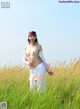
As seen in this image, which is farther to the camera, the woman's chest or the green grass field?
the woman's chest

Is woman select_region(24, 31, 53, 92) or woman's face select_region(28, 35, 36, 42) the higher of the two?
woman's face select_region(28, 35, 36, 42)

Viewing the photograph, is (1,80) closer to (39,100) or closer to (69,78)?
(69,78)

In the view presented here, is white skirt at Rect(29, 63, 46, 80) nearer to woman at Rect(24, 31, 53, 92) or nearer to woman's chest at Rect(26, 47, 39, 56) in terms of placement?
woman at Rect(24, 31, 53, 92)

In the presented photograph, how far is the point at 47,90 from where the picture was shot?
5570 mm

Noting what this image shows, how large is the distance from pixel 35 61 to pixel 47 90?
0.40 m

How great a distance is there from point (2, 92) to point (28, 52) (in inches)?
22.1

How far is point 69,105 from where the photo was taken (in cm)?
491

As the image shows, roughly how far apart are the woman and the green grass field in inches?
5.7

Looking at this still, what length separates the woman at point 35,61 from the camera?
5312 millimetres

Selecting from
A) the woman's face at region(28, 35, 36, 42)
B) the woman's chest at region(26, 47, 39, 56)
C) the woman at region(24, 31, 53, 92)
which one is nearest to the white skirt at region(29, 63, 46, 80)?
the woman at region(24, 31, 53, 92)

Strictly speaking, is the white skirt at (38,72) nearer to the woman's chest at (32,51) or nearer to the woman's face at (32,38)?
the woman's chest at (32,51)

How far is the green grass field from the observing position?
492 centimetres

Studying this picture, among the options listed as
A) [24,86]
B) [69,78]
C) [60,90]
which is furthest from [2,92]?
[69,78]

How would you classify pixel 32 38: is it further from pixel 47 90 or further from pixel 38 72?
pixel 47 90
